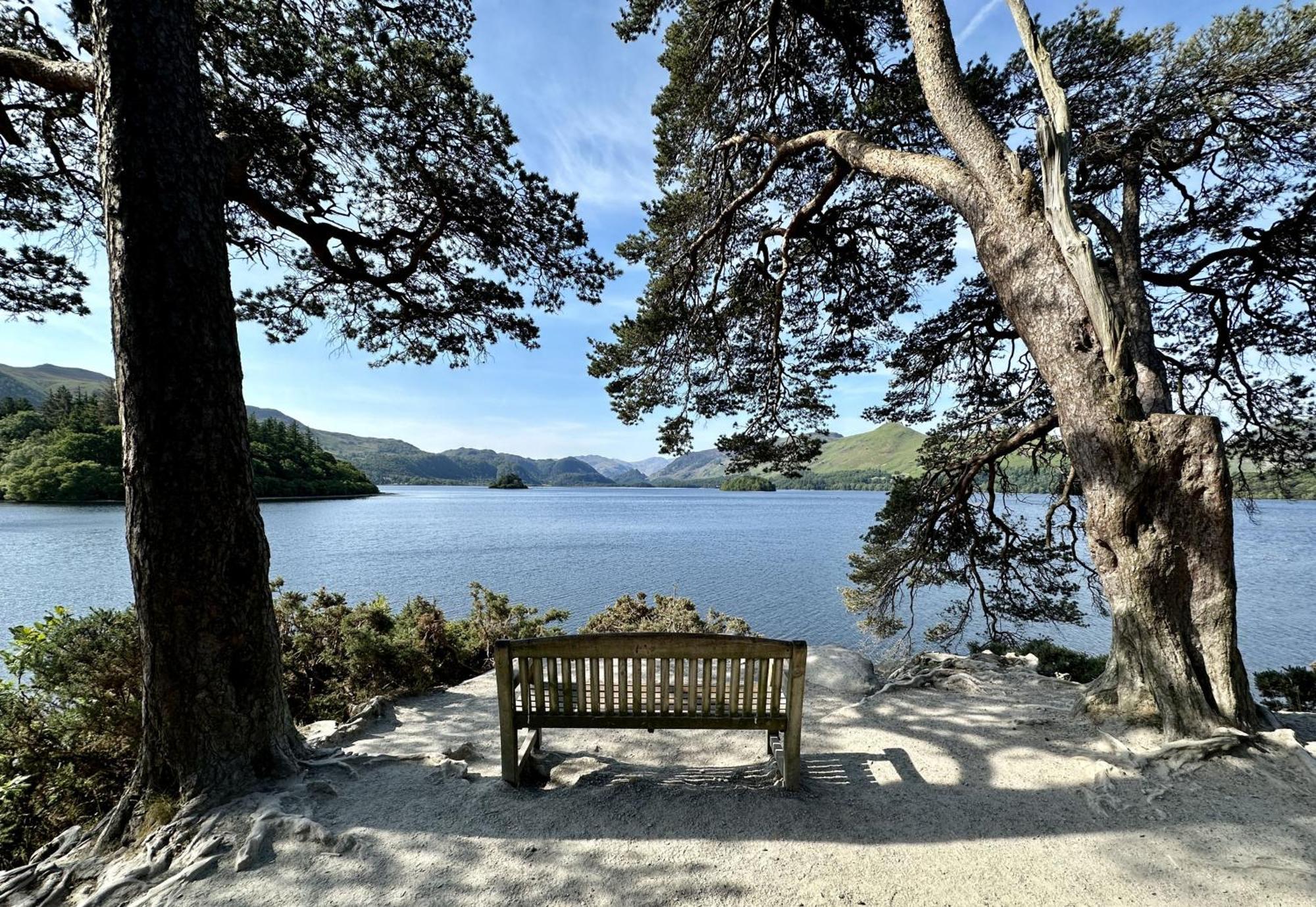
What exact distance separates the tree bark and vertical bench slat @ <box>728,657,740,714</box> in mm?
2637

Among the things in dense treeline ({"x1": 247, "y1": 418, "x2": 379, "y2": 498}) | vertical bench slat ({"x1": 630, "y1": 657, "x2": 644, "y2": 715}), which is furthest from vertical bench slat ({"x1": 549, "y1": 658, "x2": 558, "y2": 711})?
dense treeline ({"x1": 247, "y1": 418, "x2": 379, "y2": 498})

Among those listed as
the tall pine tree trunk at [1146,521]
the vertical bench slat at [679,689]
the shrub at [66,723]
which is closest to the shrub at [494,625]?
the shrub at [66,723]

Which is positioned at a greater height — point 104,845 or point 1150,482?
point 1150,482

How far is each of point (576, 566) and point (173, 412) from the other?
19765mm

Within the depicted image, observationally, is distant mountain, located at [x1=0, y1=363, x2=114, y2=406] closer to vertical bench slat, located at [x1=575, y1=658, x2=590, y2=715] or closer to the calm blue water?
the calm blue water

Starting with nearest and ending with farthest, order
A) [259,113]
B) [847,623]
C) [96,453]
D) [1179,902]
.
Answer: [1179,902] → [259,113] → [847,623] → [96,453]

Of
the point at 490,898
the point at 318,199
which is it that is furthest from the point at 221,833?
the point at 318,199

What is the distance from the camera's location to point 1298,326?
5.87m

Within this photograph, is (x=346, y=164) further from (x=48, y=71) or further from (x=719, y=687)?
(x=719, y=687)

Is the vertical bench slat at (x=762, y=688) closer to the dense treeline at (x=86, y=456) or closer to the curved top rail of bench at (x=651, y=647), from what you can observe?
the curved top rail of bench at (x=651, y=647)

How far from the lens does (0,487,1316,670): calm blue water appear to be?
1342cm

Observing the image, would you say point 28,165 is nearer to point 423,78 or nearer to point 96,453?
point 423,78

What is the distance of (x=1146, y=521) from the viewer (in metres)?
3.09

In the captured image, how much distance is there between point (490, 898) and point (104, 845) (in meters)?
1.99
